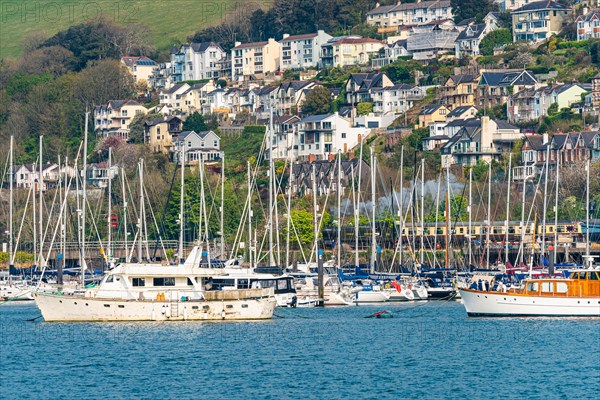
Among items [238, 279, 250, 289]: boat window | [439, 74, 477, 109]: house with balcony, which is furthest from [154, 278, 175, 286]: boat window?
[439, 74, 477, 109]: house with balcony

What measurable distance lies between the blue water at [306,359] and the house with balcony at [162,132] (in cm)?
11513

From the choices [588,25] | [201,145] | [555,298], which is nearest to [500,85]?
[588,25]

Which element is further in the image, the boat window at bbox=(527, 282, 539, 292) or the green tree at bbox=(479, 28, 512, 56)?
the green tree at bbox=(479, 28, 512, 56)

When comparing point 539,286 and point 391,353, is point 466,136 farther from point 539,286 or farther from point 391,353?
point 391,353

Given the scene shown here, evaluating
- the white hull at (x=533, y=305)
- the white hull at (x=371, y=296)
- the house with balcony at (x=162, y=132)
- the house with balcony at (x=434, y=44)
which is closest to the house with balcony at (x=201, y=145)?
the house with balcony at (x=162, y=132)

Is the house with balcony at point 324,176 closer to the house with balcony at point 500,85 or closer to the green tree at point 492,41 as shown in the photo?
the house with balcony at point 500,85

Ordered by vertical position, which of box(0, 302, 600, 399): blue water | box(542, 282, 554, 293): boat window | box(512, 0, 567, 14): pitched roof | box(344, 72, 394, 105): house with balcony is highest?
box(512, 0, 567, 14): pitched roof

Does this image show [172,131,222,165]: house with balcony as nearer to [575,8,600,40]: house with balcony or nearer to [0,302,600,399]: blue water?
[575,8,600,40]: house with balcony

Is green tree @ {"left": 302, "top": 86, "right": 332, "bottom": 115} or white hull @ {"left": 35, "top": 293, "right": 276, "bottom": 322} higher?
green tree @ {"left": 302, "top": 86, "right": 332, "bottom": 115}

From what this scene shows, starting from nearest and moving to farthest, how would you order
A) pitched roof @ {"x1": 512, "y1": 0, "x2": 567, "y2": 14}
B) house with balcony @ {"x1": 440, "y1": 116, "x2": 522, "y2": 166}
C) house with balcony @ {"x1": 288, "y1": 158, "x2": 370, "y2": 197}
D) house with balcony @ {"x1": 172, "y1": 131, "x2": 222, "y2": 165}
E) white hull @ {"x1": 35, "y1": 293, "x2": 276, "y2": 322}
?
white hull @ {"x1": 35, "y1": 293, "x2": 276, "y2": 322} < house with balcony @ {"x1": 288, "y1": 158, "x2": 370, "y2": 197} < house with balcony @ {"x1": 440, "y1": 116, "x2": 522, "y2": 166} < house with balcony @ {"x1": 172, "y1": 131, "x2": 222, "y2": 165} < pitched roof @ {"x1": 512, "y1": 0, "x2": 567, "y2": 14}

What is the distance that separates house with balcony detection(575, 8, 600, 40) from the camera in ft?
602

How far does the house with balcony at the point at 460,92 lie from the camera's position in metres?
176

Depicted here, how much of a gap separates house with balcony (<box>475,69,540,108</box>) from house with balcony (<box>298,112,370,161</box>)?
14.7 meters

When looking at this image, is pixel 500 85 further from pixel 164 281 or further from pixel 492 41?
pixel 164 281
